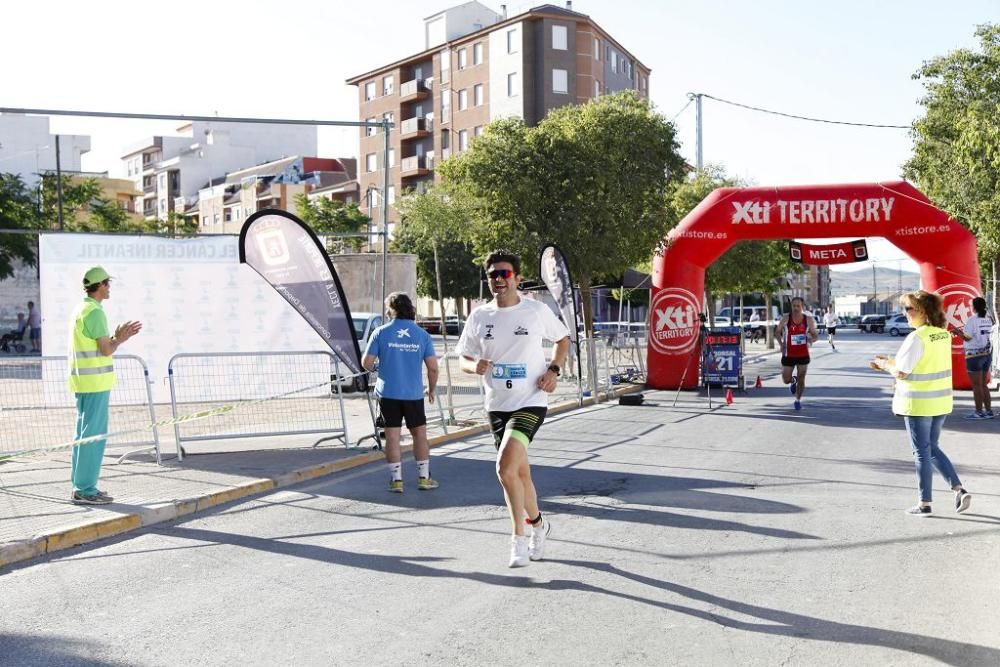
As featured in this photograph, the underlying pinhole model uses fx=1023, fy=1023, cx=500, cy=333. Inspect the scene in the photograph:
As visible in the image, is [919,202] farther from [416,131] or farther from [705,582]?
[416,131]

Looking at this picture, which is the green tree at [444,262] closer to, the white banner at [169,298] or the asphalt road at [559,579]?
the white banner at [169,298]

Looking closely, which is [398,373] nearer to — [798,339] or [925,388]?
[925,388]

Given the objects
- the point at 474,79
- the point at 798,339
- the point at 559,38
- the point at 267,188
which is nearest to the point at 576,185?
the point at 798,339

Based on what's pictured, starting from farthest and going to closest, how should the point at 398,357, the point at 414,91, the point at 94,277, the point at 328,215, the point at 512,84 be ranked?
the point at 414,91 < the point at 512,84 < the point at 328,215 < the point at 398,357 < the point at 94,277

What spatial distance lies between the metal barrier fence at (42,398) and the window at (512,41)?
55.6 m

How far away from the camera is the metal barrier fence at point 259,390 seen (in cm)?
1178

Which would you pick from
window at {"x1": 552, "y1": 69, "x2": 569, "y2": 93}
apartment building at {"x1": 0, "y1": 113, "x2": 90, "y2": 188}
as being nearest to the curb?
window at {"x1": 552, "y1": 69, "x2": 569, "y2": 93}

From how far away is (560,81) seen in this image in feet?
208

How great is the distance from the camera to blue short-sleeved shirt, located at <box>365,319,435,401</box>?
29.5ft

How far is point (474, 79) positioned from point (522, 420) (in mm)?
64099

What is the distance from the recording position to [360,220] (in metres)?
64.9

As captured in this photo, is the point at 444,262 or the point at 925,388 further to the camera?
the point at 444,262

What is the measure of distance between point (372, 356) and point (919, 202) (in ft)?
46.4

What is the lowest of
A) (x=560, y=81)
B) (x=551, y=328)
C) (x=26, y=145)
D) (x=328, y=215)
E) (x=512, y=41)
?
(x=551, y=328)
